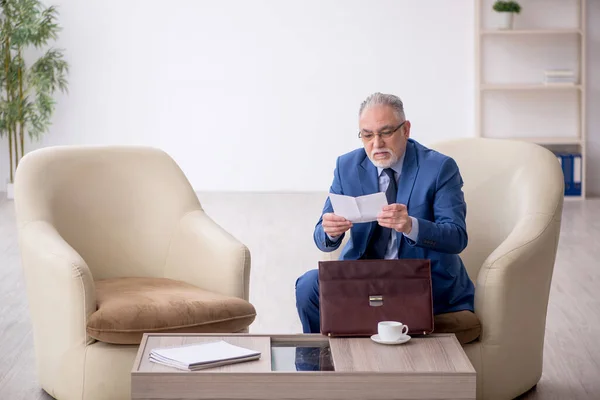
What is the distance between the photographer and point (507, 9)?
28.4 ft

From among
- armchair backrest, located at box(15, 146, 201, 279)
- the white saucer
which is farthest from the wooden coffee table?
armchair backrest, located at box(15, 146, 201, 279)

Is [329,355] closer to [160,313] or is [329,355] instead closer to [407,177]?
[160,313]

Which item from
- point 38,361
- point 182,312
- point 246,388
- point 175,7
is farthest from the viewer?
point 175,7

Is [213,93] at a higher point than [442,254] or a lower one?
higher

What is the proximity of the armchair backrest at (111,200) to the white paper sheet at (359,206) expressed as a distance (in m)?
1.15

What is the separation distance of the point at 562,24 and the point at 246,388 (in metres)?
7.35

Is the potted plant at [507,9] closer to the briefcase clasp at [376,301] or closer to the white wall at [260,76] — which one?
the white wall at [260,76]

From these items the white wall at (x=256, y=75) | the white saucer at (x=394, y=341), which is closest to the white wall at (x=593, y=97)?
the white wall at (x=256, y=75)

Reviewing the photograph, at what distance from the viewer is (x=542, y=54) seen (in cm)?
895

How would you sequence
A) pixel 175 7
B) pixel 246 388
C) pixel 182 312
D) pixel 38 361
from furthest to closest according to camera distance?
pixel 175 7
pixel 38 361
pixel 182 312
pixel 246 388

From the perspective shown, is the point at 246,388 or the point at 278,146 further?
the point at 278,146

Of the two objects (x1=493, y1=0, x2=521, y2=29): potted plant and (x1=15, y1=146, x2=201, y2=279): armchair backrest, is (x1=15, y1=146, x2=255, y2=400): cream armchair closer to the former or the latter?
(x1=15, y1=146, x2=201, y2=279): armchair backrest

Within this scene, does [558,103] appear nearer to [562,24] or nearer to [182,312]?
[562,24]

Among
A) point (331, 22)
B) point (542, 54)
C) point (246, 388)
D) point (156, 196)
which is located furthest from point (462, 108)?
point (246, 388)
